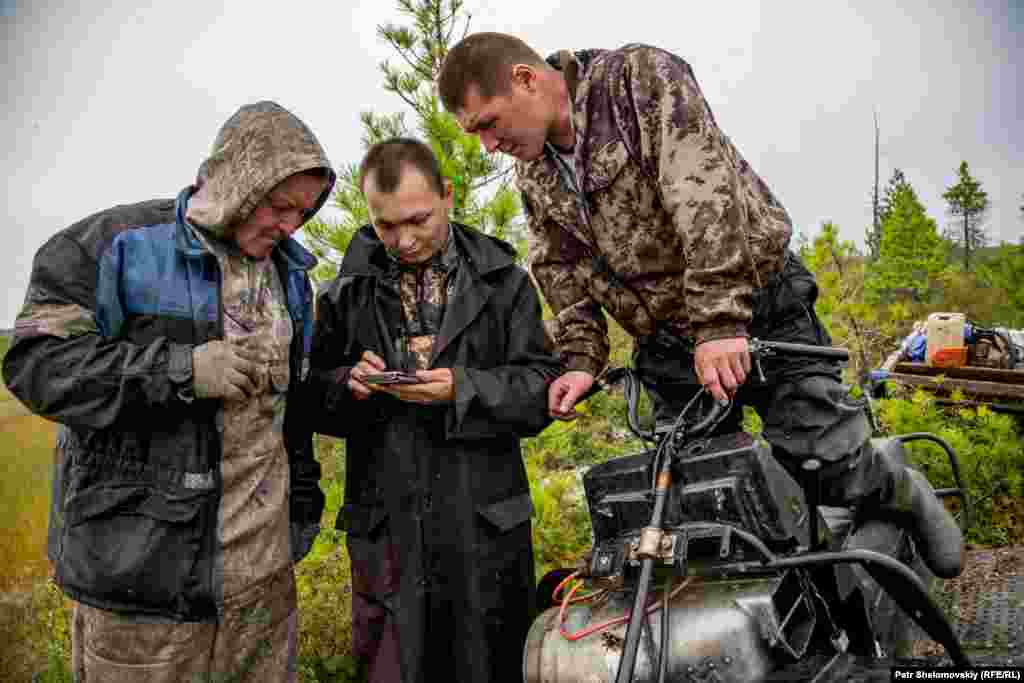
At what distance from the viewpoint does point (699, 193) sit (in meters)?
2.04

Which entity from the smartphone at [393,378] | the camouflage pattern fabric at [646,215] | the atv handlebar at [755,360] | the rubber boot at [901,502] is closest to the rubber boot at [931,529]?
the rubber boot at [901,502]

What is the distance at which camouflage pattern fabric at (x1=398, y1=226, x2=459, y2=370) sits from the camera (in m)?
2.65

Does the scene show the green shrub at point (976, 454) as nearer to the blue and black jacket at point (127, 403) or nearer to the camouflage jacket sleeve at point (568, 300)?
the camouflage jacket sleeve at point (568, 300)

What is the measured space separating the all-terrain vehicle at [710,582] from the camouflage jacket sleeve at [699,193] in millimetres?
184

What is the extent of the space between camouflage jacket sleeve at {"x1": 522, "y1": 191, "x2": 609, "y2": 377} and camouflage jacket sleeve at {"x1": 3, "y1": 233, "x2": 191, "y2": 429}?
4.44 ft

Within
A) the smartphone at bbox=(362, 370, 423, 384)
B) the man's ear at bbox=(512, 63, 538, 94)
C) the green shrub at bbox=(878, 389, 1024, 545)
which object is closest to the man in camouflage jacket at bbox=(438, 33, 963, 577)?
Answer: the man's ear at bbox=(512, 63, 538, 94)

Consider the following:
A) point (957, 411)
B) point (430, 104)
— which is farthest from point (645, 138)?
point (957, 411)

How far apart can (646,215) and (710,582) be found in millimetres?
1173

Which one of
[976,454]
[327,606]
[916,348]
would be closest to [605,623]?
[327,606]

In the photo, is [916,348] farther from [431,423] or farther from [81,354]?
[81,354]

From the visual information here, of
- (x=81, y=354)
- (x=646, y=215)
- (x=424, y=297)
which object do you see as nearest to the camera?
(x=81, y=354)

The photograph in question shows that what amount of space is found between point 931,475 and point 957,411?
4.04 feet

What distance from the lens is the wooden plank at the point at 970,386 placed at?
6160mm

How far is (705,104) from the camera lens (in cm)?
215
